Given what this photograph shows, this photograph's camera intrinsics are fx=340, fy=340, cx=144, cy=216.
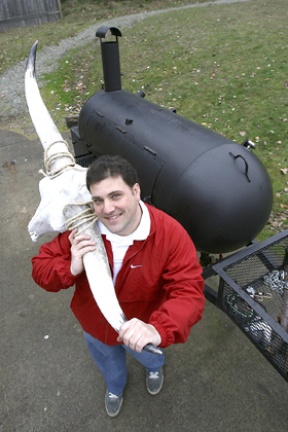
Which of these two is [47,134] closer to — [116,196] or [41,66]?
[116,196]

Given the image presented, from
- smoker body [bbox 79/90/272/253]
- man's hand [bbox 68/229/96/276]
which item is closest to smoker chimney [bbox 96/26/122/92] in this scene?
smoker body [bbox 79/90/272/253]

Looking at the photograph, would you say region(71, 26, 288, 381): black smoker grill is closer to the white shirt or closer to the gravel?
the white shirt

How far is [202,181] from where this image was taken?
2.74 m

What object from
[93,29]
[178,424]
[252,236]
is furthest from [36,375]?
[93,29]

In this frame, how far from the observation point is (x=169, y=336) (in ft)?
5.06

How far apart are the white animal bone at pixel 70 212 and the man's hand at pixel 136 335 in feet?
0.10

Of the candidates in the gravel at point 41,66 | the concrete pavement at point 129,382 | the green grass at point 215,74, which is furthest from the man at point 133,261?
the gravel at point 41,66

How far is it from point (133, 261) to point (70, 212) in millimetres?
453

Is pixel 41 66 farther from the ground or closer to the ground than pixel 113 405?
farther from the ground

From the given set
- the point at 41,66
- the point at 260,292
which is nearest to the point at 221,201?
the point at 260,292

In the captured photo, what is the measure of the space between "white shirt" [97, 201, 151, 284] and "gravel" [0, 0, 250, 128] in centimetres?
705

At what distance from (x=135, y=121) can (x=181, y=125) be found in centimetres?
53

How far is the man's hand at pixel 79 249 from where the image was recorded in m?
1.71

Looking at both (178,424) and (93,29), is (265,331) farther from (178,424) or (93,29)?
(93,29)
